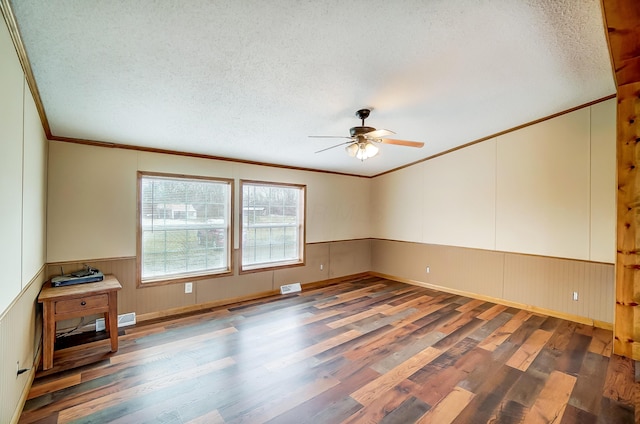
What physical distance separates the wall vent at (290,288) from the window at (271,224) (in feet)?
1.24

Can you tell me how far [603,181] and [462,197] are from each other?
1762 millimetres

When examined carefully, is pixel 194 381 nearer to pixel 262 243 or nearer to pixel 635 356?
pixel 262 243

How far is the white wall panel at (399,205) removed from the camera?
564 cm

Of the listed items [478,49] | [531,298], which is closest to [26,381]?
[478,49]

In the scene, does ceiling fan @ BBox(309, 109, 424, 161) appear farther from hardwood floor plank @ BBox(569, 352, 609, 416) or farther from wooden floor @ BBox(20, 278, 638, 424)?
hardwood floor plank @ BBox(569, 352, 609, 416)

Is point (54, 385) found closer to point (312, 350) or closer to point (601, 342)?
point (312, 350)

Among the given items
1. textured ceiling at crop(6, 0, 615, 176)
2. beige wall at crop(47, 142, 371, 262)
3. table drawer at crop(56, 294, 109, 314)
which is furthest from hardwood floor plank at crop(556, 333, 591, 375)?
beige wall at crop(47, 142, 371, 262)

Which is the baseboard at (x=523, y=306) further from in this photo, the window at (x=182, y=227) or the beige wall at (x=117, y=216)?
the window at (x=182, y=227)

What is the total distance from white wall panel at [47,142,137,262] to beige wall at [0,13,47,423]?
628mm

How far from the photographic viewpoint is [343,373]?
2533 millimetres

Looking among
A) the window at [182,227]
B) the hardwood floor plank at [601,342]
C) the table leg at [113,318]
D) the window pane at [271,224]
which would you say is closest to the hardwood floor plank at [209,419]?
the table leg at [113,318]

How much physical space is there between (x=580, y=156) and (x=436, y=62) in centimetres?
283

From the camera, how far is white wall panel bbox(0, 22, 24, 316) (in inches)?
62.4

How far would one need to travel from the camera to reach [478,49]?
2.37m
